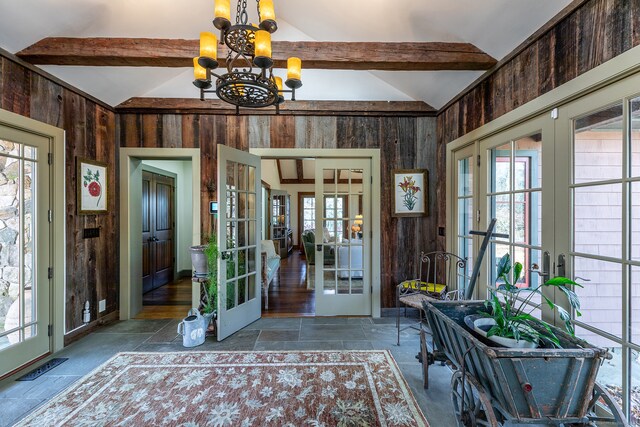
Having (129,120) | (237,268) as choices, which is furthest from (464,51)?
(129,120)

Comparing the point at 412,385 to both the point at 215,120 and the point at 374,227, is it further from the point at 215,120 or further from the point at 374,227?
the point at 215,120

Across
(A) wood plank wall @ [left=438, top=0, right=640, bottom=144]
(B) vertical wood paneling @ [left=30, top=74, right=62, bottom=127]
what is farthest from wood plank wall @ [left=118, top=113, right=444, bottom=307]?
(B) vertical wood paneling @ [left=30, top=74, right=62, bottom=127]

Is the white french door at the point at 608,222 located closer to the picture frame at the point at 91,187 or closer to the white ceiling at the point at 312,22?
the white ceiling at the point at 312,22

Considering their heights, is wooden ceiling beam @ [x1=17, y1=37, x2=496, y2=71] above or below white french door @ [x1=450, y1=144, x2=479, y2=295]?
above

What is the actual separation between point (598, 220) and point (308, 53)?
8.01 feet

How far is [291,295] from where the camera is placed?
458 cm

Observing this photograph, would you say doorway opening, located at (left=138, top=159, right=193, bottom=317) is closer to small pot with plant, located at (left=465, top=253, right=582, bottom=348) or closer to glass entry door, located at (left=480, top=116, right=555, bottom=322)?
small pot with plant, located at (left=465, top=253, right=582, bottom=348)

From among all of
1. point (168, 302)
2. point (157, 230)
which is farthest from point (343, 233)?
point (157, 230)

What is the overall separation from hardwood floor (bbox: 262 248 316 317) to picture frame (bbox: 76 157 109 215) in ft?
7.68

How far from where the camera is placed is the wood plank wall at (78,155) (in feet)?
8.05

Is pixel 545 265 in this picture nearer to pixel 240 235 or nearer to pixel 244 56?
pixel 244 56

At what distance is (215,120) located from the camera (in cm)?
358

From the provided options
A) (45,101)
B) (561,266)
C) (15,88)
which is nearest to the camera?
(561,266)

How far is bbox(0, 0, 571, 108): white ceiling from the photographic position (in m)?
2.13
